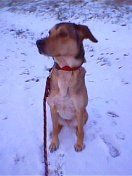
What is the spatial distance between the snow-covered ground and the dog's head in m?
1.46

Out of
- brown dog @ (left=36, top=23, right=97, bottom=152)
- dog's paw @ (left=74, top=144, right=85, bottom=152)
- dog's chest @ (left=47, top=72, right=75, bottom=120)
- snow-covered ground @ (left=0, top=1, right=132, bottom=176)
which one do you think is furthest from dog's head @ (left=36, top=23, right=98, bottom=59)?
snow-covered ground @ (left=0, top=1, right=132, bottom=176)

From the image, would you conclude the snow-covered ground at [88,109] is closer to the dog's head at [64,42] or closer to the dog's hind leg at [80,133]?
the dog's hind leg at [80,133]

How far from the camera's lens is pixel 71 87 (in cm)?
390

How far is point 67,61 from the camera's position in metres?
3.74

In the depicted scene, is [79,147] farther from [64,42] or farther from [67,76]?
[64,42]

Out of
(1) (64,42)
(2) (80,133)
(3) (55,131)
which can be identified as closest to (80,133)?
(2) (80,133)

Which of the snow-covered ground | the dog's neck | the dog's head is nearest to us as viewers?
the dog's head

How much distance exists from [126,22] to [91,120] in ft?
18.7

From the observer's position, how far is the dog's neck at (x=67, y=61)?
372 cm

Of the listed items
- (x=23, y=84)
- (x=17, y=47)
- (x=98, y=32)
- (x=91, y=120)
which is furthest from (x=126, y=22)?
(x=91, y=120)

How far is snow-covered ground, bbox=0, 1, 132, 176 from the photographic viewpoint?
158 inches

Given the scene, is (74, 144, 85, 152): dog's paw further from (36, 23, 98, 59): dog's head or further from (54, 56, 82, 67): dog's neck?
(36, 23, 98, 59): dog's head

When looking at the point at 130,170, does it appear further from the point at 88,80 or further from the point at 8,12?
the point at 8,12

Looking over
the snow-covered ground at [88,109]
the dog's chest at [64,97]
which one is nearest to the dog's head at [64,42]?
the dog's chest at [64,97]
